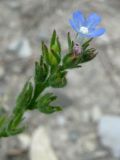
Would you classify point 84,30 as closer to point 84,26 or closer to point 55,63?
point 84,26

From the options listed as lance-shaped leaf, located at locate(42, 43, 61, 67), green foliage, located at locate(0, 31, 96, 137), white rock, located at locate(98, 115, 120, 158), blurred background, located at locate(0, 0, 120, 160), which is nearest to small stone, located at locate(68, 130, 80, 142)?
blurred background, located at locate(0, 0, 120, 160)

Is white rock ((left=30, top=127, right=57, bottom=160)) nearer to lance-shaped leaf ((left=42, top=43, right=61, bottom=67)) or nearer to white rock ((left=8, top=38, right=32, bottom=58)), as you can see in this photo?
white rock ((left=8, top=38, right=32, bottom=58))

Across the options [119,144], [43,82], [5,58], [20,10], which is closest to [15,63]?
[5,58]

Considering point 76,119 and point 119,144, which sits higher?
point 76,119

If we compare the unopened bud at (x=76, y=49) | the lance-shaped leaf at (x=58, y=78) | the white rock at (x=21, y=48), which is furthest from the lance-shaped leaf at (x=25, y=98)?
the white rock at (x=21, y=48)

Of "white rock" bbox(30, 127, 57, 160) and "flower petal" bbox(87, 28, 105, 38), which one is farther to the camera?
"white rock" bbox(30, 127, 57, 160)

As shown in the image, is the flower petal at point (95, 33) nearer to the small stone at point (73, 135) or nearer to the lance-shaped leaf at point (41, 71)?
the lance-shaped leaf at point (41, 71)

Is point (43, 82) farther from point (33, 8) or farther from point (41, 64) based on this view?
point (33, 8)

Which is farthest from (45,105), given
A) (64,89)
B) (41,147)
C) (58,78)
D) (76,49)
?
(64,89)
